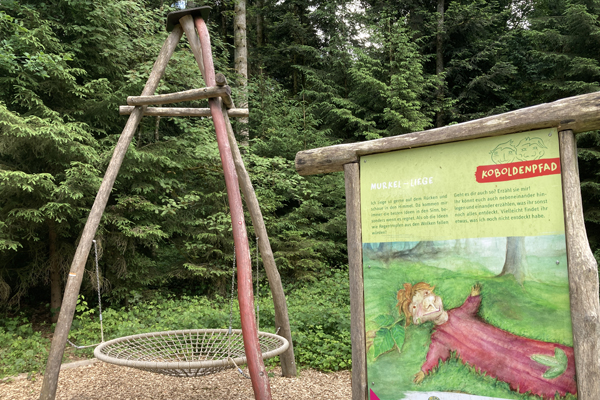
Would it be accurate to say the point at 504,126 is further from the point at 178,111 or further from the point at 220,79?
the point at 178,111

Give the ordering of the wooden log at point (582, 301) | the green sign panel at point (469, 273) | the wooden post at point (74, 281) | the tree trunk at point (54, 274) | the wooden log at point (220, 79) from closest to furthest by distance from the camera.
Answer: the wooden log at point (582, 301)
the green sign panel at point (469, 273)
the wooden post at point (74, 281)
the wooden log at point (220, 79)
the tree trunk at point (54, 274)

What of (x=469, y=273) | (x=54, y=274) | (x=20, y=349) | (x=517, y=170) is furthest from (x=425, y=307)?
(x=54, y=274)

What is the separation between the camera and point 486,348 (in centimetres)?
185

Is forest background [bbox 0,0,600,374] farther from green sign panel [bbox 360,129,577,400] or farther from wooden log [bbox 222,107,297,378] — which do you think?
green sign panel [bbox 360,129,577,400]

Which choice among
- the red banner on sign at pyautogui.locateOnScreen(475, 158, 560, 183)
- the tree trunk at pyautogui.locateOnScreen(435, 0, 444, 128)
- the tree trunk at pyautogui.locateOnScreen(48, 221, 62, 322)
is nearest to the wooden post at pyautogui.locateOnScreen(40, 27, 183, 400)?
the red banner on sign at pyautogui.locateOnScreen(475, 158, 560, 183)

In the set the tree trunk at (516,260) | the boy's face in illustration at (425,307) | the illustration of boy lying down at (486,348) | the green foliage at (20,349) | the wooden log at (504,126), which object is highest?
the wooden log at (504,126)

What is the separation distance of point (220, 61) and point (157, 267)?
166 inches

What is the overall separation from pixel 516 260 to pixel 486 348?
407 mm

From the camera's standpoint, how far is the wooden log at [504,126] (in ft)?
5.73

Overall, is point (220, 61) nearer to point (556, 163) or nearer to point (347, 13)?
point (347, 13)

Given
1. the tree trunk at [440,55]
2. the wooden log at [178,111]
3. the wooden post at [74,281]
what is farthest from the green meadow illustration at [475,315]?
the tree trunk at [440,55]

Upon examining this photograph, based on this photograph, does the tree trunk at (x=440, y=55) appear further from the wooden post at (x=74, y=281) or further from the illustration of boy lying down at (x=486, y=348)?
the illustration of boy lying down at (x=486, y=348)

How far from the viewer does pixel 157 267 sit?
7.14m

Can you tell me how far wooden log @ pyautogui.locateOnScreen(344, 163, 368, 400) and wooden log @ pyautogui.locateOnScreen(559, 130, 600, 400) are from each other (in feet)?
3.15
